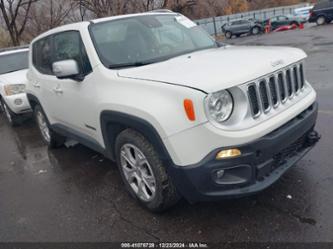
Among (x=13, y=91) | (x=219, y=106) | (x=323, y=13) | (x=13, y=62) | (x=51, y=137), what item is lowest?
(x=323, y=13)

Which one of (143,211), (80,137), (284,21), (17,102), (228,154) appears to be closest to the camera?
(228,154)

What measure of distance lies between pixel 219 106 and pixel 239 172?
549mm

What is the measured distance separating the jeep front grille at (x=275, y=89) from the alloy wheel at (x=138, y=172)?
1.10 metres

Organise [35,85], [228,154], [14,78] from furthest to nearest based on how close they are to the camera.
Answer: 1. [14,78]
2. [35,85]
3. [228,154]

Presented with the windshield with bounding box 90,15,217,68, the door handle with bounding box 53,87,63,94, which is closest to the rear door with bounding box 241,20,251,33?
the windshield with bounding box 90,15,217,68

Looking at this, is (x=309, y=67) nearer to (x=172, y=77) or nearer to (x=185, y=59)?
(x=185, y=59)

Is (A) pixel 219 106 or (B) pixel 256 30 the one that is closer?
(A) pixel 219 106

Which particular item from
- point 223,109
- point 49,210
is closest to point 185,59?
point 223,109

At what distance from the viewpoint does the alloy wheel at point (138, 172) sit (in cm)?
301

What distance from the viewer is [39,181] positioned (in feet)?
14.3

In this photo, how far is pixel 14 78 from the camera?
737 centimetres

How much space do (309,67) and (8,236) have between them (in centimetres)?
915

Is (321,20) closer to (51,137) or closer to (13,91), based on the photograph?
(13,91)

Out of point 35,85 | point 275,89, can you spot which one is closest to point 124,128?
point 275,89
